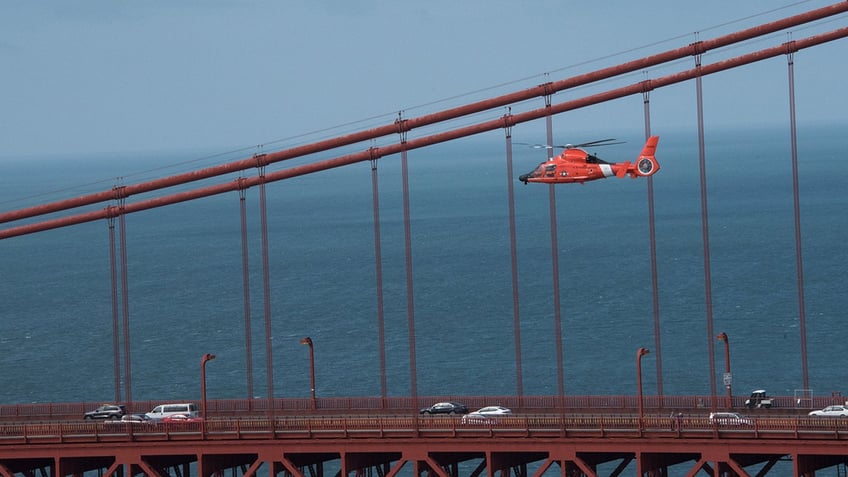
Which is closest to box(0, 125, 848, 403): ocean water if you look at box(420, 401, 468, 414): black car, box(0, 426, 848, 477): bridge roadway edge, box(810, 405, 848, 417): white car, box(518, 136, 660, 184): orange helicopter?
box(518, 136, 660, 184): orange helicopter

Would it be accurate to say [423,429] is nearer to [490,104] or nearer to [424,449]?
[424,449]

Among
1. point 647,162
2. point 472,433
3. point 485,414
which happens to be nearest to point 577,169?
point 647,162

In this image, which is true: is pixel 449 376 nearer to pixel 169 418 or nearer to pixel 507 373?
pixel 507 373

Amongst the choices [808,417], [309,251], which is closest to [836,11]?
[808,417]

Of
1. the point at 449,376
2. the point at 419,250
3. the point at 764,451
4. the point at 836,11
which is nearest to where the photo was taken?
the point at 764,451

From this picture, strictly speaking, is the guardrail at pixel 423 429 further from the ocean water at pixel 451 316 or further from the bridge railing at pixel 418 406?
the ocean water at pixel 451 316

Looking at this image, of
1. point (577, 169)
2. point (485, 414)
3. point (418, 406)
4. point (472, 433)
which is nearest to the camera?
point (472, 433)

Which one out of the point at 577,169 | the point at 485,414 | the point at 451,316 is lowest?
the point at 485,414
